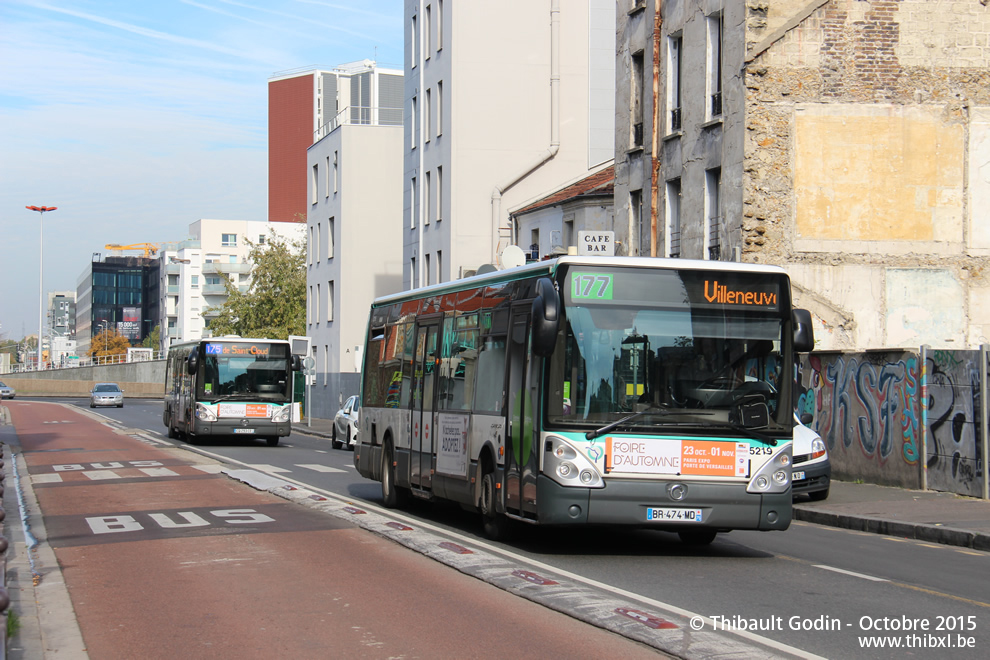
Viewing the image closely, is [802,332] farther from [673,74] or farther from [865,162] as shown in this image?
[673,74]

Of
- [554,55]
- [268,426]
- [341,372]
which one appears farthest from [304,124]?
[268,426]

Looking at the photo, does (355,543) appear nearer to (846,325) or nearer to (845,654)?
(845,654)

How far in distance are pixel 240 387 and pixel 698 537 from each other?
2114 centimetres

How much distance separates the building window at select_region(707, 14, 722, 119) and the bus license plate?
16.5 meters

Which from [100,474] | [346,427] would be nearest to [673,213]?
[346,427]

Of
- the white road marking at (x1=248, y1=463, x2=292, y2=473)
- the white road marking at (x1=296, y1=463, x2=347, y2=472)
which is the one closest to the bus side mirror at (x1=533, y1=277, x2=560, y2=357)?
the white road marking at (x1=248, y1=463, x2=292, y2=473)

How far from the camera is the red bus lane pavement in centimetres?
705

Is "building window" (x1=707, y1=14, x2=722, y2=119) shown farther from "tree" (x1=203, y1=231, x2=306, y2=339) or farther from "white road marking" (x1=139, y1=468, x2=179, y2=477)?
"tree" (x1=203, y1=231, x2=306, y2=339)

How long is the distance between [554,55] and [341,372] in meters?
19.5

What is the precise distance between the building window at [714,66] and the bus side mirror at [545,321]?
16.4 metres

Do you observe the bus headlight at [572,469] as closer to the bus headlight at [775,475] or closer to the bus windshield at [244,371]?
the bus headlight at [775,475]

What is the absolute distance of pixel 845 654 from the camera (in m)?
6.83

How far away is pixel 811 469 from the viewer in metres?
16.7

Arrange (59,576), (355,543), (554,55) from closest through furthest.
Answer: (59,576) → (355,543) → (554,55)
